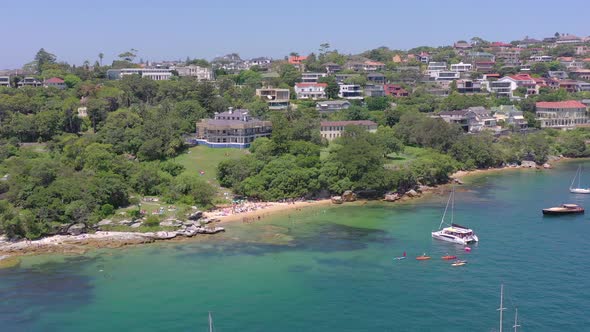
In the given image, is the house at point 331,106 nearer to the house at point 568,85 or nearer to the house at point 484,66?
the house at point 568,85

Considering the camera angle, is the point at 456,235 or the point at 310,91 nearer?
the point at 456,235

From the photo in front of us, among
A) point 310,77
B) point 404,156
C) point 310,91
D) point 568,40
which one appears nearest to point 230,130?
point 404,156

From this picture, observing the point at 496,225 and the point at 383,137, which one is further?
the point at 383,137

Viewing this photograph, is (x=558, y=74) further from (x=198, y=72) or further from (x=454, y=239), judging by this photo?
(x=454, y=239)

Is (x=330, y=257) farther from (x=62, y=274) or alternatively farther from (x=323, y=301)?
(x=62, y=274)

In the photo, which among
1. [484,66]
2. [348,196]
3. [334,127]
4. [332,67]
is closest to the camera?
[348,196]

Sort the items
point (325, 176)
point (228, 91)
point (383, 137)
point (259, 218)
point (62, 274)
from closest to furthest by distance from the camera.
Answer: point (62, 274), point (259, 218), point (325, 176), point (383, 137), point (228, 91)

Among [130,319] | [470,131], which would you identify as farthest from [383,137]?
[130,319]
